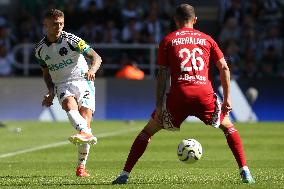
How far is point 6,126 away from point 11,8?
936 cm

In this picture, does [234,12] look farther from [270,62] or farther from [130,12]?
[130,12]

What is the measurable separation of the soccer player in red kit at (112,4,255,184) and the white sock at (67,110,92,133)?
1174 millimetres

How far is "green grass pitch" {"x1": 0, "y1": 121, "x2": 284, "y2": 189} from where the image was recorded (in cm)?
1154

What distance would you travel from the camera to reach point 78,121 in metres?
12.1

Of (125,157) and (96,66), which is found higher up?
(96,66)

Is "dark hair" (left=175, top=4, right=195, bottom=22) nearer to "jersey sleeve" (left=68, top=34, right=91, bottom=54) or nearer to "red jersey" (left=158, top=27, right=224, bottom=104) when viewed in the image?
"red jersey" (left=158, top=27, right=224, bottom=104)

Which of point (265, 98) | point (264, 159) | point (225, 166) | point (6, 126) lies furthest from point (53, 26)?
point (265, 98)

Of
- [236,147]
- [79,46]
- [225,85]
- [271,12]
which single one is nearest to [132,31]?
[271,12]

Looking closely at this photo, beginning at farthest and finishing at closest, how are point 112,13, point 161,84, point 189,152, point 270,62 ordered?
point 112,13, point 270,62, point 189,152, point 161,84

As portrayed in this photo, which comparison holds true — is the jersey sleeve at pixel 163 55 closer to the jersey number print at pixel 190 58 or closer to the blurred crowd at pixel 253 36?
the jersey number print at pixel 190 58

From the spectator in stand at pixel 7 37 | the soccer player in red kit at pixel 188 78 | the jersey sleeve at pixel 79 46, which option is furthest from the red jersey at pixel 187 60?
the spectator in stand at pixel 7 37

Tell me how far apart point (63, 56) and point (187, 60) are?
225cm

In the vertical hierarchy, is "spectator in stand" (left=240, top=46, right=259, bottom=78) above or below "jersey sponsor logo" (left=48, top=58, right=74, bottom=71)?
below

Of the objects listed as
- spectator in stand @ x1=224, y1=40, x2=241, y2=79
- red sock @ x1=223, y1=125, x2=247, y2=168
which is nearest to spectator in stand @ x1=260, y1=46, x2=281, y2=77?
spectator in stand @ x1=224, y1=40, x2=241, y2=79
